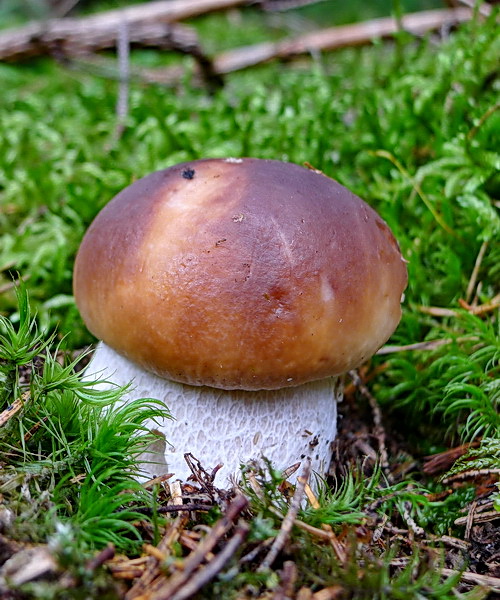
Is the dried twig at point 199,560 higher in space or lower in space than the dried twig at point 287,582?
higher

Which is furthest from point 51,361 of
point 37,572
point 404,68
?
point 404,68

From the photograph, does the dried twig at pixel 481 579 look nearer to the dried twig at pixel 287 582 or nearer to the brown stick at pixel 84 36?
the dried twig at pixel 287 582

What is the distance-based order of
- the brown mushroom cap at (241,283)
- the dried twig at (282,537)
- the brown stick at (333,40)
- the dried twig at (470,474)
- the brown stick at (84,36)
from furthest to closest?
the brown stick at (333,40) < the brown stick at (84,36) < the dried twig at (470,474) < the brown mushroom cap at (241,283) < the dried twig at (282,537)

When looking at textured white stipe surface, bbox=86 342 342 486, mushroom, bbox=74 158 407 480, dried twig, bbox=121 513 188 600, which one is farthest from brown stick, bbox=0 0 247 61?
dried twig, bbox=121 513 188 600

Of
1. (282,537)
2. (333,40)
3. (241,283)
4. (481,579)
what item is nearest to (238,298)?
(241,283)

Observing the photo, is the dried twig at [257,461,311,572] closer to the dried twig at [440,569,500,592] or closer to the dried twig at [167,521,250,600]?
the dried twig at [167,521,250,600]

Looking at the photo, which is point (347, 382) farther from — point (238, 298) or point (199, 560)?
point (199, 560)

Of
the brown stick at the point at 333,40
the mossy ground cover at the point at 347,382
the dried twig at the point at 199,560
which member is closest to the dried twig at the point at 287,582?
the mossy ground cover at the point at 347,382

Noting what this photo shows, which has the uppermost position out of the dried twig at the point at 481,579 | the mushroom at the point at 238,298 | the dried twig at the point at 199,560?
the mushroom at the point at 238,298
